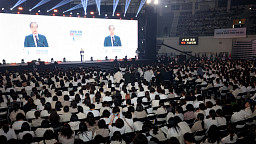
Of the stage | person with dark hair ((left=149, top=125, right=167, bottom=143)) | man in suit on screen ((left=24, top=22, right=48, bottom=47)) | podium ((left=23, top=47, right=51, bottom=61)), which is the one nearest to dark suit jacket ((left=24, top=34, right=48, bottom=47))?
man in suit on screen ((left=24, top=22, right=48, bottom=47))

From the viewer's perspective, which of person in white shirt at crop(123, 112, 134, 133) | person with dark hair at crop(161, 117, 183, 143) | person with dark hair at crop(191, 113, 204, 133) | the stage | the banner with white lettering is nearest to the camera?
person with dark hair at crop(161, 117, 183, 143)

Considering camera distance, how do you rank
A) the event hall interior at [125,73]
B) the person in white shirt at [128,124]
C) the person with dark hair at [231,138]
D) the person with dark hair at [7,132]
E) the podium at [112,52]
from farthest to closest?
the podium at [112,52], the person in white shirt at [128,124], the event hall interior at [125,73], the person with dark hair at [7,132], the person with dark hair at [231,138]

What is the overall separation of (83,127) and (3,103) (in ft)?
14.9

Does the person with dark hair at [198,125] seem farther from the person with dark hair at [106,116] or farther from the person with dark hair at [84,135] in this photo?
the person with dark hair at [84,135]

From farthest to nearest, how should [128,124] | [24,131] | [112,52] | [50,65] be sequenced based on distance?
[112,52] → [50,65] → [128,124] → [24,131]

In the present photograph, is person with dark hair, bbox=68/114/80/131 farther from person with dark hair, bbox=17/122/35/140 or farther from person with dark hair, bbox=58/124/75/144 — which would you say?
person with dark hair, bbox=17/122/35/140

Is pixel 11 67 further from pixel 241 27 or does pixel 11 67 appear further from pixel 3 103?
pixel 241 27

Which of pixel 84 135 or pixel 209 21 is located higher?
pixel 209 21

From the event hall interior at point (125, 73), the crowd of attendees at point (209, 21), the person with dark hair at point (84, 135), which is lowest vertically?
the person with dark hair at point (84, 135)

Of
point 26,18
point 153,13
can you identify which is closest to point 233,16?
point 153,13

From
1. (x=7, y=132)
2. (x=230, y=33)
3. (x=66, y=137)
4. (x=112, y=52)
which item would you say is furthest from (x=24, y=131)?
(x=230, y=33)

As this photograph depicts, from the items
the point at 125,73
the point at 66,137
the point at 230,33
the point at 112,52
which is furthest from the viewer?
the point at 230,33

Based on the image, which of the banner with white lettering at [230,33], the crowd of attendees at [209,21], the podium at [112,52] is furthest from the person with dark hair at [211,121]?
the crowd of attendees at [209,21]

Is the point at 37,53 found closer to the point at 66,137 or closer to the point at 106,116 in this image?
the point at 106,116
